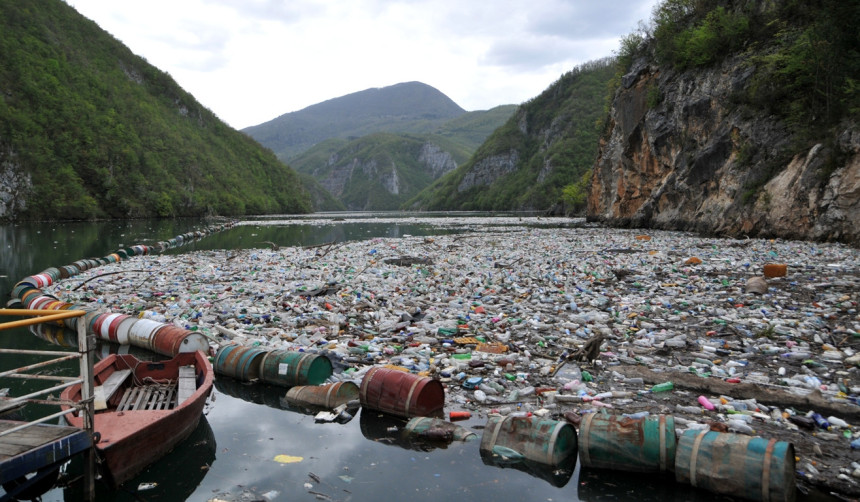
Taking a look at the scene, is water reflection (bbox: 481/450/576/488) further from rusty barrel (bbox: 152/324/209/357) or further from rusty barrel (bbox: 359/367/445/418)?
rusty barrel (bbox: 152/324/209/357)

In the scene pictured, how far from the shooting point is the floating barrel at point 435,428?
4.56m

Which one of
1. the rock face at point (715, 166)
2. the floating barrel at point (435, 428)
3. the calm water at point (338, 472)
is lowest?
the calm water at point (338, 472)

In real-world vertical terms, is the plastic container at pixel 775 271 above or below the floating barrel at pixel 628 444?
above

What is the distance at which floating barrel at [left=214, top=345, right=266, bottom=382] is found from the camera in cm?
618

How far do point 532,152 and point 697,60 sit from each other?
107056mm

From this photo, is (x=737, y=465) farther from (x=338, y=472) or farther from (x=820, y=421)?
(x=338, y=472)

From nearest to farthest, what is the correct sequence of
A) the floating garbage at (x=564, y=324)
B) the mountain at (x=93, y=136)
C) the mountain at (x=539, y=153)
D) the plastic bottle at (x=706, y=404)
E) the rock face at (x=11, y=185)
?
1. the plastic bottle at (x=706, y=404)
2. the floating garbage at (x=564, y=324)
3. the rock face at (x=11, y=185)
4. the mountain at (x=93, y=136)
5. the mountain at (x=539, y=153)

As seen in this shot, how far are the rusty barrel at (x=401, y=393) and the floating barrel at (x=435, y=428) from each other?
24 cm

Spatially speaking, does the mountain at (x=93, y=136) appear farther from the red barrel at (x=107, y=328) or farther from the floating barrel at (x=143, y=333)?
the floating barrel at (x=143, y=333)

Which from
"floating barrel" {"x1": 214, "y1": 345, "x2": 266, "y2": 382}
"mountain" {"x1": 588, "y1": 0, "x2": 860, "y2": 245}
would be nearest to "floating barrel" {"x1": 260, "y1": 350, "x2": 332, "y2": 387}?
"floating barrel" {"x1": 214, "y1": 345, "x2": 266, "y2": 382}

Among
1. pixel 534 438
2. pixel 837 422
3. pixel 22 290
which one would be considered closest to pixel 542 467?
pixel 534 438

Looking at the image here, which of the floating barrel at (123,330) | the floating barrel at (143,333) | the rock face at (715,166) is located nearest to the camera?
the floating barrel at (143,333)

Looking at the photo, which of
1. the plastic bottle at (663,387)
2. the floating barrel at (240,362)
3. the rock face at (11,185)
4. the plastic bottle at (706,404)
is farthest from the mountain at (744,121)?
the rock face at (11,185)

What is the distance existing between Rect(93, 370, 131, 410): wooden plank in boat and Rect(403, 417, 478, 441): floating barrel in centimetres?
296
